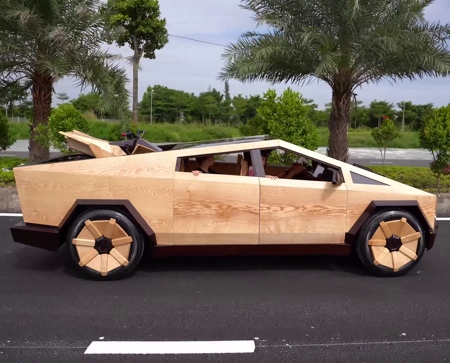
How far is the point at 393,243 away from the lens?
16.2 feet

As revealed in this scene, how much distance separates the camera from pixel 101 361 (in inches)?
131

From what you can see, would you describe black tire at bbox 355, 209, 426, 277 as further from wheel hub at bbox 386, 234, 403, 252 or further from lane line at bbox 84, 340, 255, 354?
lane line at bbox 84, 340, 255, 354

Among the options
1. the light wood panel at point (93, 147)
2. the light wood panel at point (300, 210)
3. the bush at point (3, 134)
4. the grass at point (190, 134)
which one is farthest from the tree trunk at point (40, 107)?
the grass at point (190, 134)

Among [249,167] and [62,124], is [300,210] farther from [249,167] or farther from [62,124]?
[62,124]

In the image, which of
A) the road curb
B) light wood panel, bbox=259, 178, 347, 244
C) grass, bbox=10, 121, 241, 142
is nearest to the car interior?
light wood panel, bbox=259, 178, 347, 244

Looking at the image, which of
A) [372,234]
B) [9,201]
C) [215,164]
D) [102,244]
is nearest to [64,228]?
[102,244]

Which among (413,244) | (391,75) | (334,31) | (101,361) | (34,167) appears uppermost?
(334,31)

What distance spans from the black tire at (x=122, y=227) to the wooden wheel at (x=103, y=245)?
0.09 feet

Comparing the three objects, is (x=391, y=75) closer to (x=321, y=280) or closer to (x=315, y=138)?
(x=315, y=138)

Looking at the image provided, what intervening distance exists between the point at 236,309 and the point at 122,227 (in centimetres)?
132

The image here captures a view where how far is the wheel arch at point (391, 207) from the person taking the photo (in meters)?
4.91

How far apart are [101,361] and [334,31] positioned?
840 centimetres


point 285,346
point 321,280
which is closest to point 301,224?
point 321,280

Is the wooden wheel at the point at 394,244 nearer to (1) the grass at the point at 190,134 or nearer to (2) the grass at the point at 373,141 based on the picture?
(1) the grass at the point at 190,134
